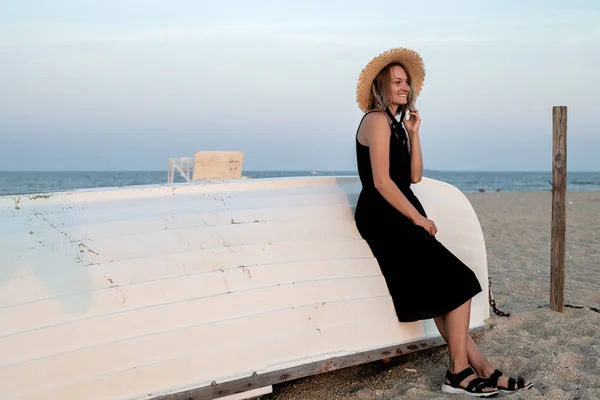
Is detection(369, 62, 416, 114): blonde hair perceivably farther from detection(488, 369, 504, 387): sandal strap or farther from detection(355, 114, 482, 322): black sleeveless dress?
detection(488, 369, 504, 387): sandal strap

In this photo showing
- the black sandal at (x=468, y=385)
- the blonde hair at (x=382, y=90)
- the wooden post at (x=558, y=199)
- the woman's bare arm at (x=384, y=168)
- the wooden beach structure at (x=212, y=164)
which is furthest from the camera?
the wooden beach structure at (x=212, y=164)

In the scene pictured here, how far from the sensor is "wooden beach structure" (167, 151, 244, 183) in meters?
19.6

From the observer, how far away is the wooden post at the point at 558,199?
4891mm

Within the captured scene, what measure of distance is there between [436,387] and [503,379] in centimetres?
38

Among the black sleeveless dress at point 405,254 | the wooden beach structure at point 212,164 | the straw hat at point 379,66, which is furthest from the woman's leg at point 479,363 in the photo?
the wooden beach structure at point 212,164

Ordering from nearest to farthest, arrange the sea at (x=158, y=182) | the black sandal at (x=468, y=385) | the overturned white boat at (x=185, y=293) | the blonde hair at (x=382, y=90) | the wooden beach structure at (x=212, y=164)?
the overturned white boat at (x=185, y=293), the black sandal at (x=468, y=385), the blonde hair at (x=382, y=90), the wooden beach structure at (x=212, y=164), the sea at (x=158, y=182)

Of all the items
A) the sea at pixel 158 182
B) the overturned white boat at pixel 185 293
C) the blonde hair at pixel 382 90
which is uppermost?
the blonde hair at pixel 382 90

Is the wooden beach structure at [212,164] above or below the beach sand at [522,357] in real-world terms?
above

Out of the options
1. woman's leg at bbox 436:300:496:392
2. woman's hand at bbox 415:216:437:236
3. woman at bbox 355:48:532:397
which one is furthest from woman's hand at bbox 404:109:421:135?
woman's leg at bbox 436:300:496:392

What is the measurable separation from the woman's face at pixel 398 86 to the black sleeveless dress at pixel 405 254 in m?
0.17

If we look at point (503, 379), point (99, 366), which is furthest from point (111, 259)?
point (503, 379)

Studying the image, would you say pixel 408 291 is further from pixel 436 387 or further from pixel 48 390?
pixel 48 390

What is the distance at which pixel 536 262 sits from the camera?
25.4 feet

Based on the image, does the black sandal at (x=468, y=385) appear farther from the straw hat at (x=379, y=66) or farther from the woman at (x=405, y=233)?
the straw hat at (x=379, y=66)
